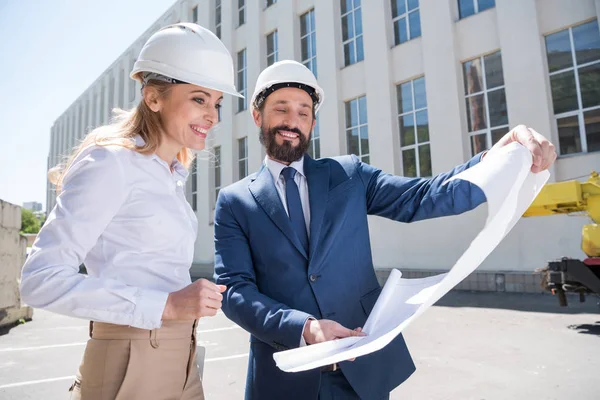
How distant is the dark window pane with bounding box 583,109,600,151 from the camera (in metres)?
8.67

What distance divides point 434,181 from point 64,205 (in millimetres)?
1348

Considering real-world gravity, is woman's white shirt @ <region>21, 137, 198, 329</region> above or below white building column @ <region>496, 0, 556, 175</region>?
below

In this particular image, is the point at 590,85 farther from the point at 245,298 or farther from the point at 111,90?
the point at 111,90

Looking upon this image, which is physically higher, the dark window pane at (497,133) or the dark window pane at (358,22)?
the dark window pane at (358,22)

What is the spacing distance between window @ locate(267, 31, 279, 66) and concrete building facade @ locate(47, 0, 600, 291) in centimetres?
5

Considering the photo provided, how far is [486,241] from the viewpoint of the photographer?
1.15 meters

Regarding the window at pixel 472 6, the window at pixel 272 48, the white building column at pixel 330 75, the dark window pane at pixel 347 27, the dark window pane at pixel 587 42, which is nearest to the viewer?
the dark window pane at pixel 587 42

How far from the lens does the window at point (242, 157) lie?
1845cm

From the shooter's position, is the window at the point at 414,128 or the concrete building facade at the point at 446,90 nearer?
the concrete building facade at the point at 446,90

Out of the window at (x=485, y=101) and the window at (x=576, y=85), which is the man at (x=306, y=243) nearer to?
the window at (x=576, y=85)

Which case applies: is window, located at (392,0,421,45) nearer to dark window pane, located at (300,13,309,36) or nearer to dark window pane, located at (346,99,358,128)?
dark window pane, located at (346,99,358,128)

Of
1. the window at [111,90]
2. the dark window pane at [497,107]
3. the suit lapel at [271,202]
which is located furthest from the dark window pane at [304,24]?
the window at [111,90]

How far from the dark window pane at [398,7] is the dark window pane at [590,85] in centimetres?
560

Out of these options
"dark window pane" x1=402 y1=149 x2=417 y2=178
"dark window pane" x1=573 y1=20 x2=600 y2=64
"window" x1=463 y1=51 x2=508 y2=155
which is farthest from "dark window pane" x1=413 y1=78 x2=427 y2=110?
"dark window pane" x1=573 y1=20 x2=600 y2=64
